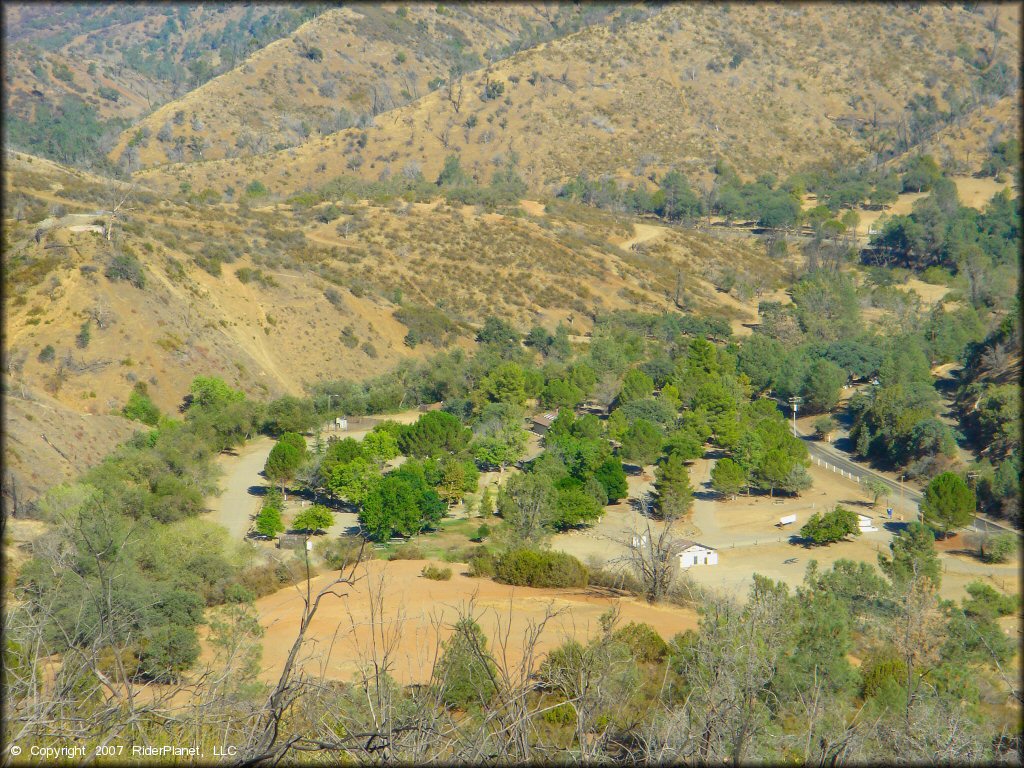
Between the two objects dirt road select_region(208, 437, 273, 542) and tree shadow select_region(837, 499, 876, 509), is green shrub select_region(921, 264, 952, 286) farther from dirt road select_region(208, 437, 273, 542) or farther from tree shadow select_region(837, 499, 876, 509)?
dirt road select_region(208, 437, 273, 542)

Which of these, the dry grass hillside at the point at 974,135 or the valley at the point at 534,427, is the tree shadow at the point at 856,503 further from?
the dry grass hillside at the point at 974,135

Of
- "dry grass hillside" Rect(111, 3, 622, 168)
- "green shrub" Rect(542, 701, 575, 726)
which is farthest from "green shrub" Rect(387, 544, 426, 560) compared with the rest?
A: "dry grass hillside" Rect(111, 3, 622, 168)

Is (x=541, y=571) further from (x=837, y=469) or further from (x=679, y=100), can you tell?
(x=679, y=100)

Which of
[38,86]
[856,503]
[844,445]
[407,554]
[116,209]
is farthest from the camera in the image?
[38,86]

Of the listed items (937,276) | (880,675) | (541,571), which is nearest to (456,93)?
(937,276)

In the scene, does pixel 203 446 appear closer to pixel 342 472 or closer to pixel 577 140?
pixel 342 472

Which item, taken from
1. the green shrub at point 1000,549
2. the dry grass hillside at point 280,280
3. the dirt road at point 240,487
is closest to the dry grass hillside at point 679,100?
the dry grass hillside at point 280,280
